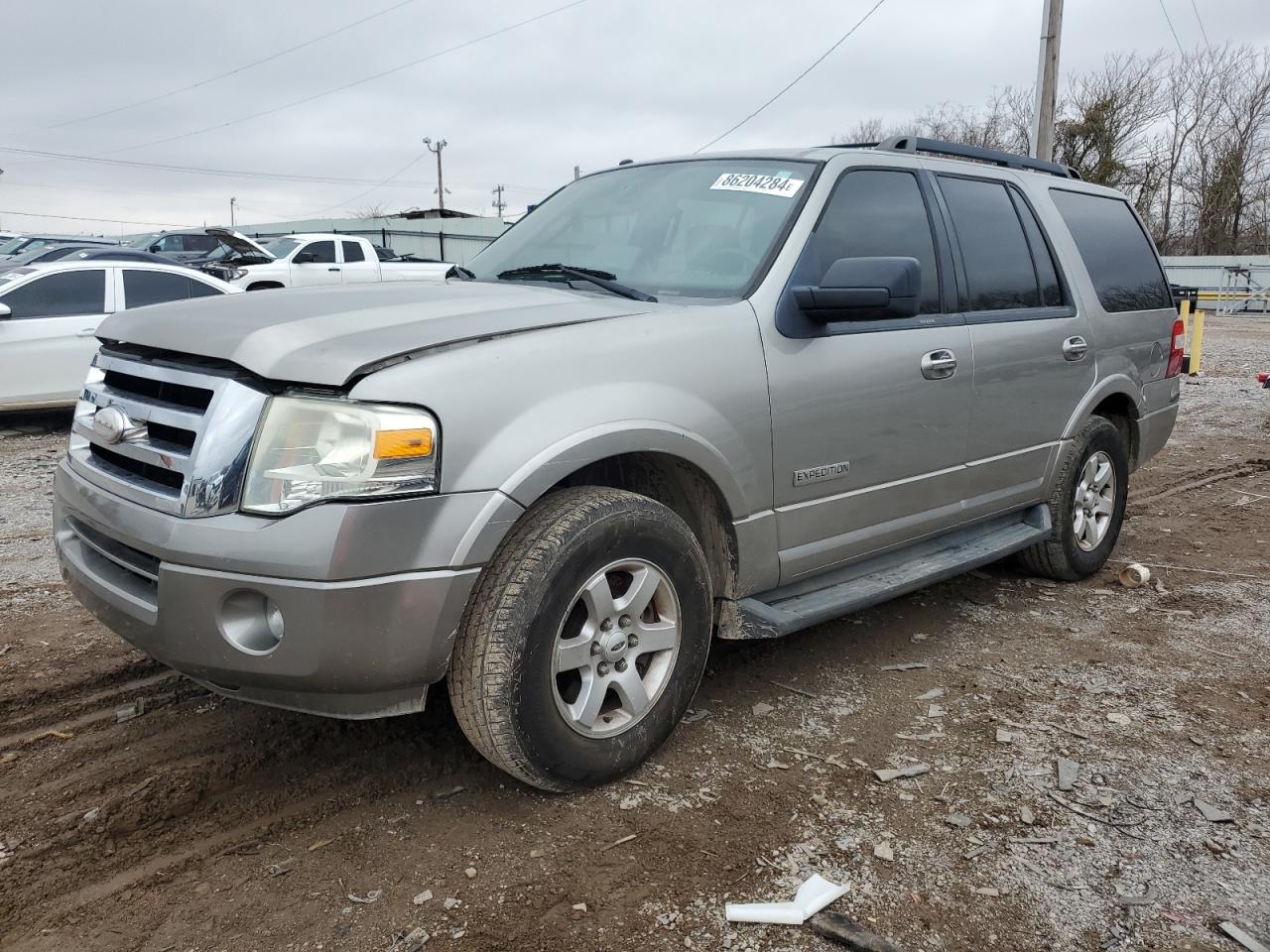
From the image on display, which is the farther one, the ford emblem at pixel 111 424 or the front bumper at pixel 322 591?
the ford emblem at pixel 111 424

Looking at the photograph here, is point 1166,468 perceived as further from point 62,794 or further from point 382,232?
point 382,232

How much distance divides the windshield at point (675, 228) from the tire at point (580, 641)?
0.96 m

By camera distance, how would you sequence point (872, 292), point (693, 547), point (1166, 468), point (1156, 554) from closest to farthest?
point (693, 547)
point (872, 292)
point (1156, 554)
point (1166, 468)

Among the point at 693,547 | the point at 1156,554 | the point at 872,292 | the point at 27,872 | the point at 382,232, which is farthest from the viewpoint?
the point at 382,232

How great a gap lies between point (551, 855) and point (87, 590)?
1.45 m

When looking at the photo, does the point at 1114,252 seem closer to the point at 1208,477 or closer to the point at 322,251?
the point at 1208,477

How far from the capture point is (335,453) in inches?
93.1

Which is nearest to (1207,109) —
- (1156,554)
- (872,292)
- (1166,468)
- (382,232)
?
(382,232)

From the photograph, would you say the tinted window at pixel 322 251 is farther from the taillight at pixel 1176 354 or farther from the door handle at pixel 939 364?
the door handle at pixel 939 364

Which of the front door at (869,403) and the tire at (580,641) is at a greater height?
the front door at (869,403)

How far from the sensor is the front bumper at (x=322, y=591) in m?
2.31

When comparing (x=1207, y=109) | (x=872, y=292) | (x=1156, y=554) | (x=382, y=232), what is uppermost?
(x=1207, y=109)

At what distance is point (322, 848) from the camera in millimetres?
2621

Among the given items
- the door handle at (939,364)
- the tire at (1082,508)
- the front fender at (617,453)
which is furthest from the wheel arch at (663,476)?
the tire at (1082,508)
